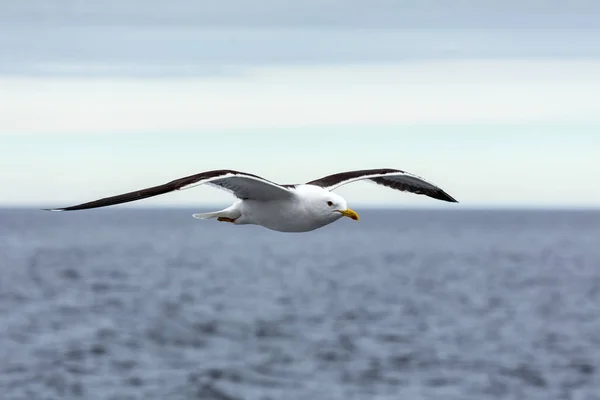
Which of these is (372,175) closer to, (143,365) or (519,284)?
(143,365)

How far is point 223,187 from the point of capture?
58.2ft

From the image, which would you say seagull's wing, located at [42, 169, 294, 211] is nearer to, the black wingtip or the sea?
the black wingtip

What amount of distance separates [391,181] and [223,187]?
5.49 meters

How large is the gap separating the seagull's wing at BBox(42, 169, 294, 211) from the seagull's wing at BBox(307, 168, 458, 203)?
1.51 meters

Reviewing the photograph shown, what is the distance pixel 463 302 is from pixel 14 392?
41098 millimetres

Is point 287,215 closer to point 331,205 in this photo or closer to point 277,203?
point 277,203

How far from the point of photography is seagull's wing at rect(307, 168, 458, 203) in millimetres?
19453

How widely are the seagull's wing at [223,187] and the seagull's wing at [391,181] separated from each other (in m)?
1.51

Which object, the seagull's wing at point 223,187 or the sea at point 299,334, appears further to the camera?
the sea at point 299,334

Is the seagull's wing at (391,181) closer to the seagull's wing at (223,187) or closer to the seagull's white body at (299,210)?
the seagull's white body at (299,210)

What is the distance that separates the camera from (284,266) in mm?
121438

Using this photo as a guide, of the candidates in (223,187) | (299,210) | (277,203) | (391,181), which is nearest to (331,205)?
(299,210)

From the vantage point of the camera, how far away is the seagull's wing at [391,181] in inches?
766

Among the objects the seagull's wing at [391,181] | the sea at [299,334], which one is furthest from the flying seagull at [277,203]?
the sea at [299,334]
